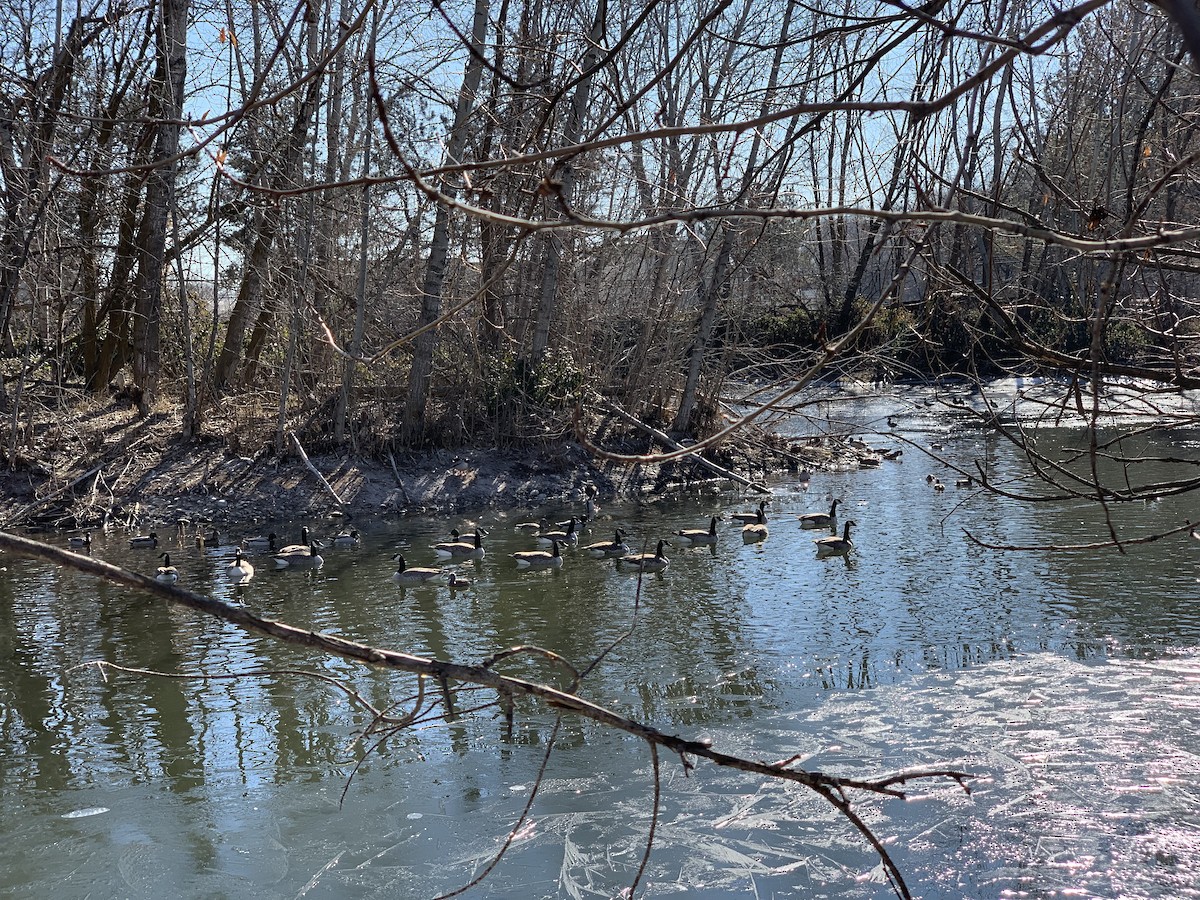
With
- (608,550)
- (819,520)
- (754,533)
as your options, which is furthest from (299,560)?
(819,520)

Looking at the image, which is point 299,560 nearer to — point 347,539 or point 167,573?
point 347,539

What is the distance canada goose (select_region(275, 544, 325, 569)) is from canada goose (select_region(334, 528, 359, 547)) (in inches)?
41.0

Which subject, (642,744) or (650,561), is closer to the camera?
(642,744)

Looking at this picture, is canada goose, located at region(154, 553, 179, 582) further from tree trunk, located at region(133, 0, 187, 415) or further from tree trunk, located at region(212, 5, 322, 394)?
tree trunk, located at region(212, 5, 322, 394)

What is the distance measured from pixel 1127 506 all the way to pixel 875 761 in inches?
366

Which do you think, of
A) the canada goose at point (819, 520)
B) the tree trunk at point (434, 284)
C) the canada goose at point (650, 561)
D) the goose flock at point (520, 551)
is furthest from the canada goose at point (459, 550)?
the canada goose at point (819, 520)

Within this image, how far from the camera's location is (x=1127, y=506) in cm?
1409

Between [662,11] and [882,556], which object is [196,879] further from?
[662,11]

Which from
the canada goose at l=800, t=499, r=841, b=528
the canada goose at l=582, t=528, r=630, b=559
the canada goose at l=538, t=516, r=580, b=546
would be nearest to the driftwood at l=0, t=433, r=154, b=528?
the canada goose at l=538, t=516, r=580, b=546

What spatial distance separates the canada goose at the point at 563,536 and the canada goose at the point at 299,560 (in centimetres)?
283

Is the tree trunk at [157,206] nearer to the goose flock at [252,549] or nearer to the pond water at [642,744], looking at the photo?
the goose flock at [252,549]

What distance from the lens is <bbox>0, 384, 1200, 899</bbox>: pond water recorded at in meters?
5.52

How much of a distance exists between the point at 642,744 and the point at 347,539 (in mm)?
7482

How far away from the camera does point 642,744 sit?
7.26m
